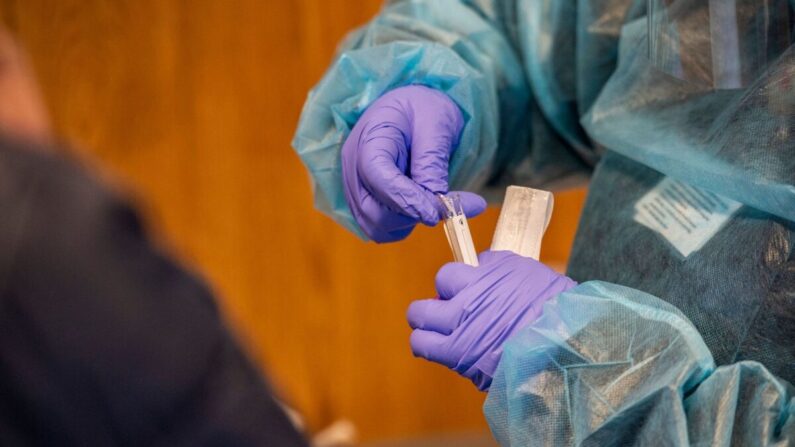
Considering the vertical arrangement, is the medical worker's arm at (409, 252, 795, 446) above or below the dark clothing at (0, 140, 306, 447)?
below

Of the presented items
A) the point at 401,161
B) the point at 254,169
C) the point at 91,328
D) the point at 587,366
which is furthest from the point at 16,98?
the point at 254,169

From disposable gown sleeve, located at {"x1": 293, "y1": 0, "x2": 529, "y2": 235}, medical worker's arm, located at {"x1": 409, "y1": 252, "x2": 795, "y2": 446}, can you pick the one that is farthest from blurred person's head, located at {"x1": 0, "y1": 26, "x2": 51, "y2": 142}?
disposable gown sleeve, located at {"x1": 293, "y1": 0, "x2": 529, "y2": 235}

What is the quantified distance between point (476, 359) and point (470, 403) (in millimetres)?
1072

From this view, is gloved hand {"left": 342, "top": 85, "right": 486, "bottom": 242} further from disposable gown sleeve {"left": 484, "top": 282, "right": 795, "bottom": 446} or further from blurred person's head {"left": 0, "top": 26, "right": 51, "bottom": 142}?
blurred person's head {"left": 0, "top": 26, "right": 51, "bottom": 142}

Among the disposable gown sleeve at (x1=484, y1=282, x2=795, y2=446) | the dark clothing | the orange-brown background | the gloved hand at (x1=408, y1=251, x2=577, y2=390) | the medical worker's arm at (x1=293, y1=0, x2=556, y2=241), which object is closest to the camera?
the dark clothing

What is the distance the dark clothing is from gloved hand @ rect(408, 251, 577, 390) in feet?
1.33

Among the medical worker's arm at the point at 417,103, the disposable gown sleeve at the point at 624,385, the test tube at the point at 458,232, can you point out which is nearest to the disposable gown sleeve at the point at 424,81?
the medical worker's arm at the point at 417,103

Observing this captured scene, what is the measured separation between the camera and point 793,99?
65 cm

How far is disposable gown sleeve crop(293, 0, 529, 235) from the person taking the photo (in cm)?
88

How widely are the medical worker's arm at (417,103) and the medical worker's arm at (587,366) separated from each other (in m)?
0.12

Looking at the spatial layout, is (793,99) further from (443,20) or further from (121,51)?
(121,51)

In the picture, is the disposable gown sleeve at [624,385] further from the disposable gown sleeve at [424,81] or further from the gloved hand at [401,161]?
the disposable gown sleeve at [424,81]

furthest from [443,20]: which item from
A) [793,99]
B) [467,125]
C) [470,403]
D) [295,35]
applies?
[470,403]

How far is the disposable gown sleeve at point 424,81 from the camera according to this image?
2.90 ft
